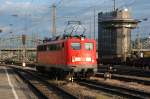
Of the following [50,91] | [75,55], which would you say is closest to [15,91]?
[50,91]

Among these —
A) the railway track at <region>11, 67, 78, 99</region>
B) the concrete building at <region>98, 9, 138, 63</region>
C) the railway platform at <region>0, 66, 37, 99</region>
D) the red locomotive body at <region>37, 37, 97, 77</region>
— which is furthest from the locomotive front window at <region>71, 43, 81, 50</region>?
the concrete building at <region>98, 9, 138, 63</region>

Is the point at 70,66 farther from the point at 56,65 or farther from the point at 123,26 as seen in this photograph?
the point at 123,26

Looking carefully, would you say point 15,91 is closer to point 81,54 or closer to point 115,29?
point 81,54

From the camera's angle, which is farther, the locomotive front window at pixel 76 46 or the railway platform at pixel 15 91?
the locomotive front window at pixel 76 46

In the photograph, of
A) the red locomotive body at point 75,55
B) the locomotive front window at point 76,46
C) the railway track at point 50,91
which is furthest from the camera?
the locomotive front window at point 76,46

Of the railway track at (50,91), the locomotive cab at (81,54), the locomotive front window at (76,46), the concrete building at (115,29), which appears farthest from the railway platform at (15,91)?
the concrete building at (115,29)

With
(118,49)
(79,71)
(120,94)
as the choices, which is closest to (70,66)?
(79,71)

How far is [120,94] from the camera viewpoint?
21.2 meters

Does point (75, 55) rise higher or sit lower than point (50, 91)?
higher

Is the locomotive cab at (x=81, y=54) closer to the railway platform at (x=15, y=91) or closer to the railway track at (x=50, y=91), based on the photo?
the railway track at (x=50, y=91)

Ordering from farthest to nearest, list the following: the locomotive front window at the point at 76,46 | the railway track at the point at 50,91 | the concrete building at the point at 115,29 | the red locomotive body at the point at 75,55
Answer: the concrete building at the point at 115,29, the locomotive front window at the point at 76,46, the red locomotive body at the point at 75,55, the railway track at the point at 50,91

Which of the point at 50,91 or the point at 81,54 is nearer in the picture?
the point at 50,91

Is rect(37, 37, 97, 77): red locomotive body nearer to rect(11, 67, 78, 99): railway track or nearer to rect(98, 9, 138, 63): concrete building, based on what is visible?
rect(11, 67, 78, 99): railway track

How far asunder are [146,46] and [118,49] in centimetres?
1447
